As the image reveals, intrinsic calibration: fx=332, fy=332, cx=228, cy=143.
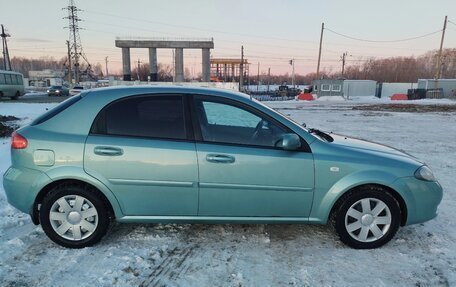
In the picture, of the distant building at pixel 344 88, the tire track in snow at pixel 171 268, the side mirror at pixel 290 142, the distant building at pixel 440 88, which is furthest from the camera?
the distant building at pixel 344 88

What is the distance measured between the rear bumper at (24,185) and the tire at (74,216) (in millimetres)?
140

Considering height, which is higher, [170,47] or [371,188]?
[170,47]

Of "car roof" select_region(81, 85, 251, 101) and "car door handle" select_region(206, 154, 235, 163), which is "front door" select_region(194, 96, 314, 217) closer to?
"car door handle" select_region(206, 154, 235, 163)

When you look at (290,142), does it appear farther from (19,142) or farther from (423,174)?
(19,142)

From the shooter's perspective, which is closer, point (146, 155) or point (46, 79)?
point (146, 155)

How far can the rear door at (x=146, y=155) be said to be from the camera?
3330 millimetres

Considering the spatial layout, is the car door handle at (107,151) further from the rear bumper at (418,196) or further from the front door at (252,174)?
the rear bumper at (418,196)

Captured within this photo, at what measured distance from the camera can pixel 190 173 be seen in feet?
11.0

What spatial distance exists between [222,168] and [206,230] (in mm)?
993

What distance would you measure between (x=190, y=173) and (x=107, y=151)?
86 cm

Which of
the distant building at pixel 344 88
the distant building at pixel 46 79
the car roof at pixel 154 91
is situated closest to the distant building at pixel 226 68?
the distant building at pixel 46 79

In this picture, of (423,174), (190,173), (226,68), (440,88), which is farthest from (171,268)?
(226,68)

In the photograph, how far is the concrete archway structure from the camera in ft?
191

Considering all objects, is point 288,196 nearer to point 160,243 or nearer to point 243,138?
point 243,138
